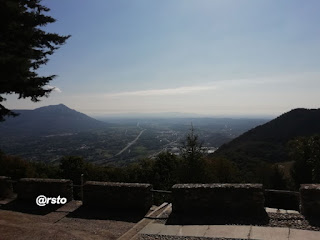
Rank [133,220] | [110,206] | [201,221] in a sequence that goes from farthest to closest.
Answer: [110,206]
[133,220]
[201,221]

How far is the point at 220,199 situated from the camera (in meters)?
9.59

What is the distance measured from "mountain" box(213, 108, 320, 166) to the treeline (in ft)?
70.9

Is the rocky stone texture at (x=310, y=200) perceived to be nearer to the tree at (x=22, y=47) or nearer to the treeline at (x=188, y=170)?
the tree at (x=22, y=47)

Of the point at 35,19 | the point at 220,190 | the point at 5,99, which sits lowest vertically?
the point at 220,190

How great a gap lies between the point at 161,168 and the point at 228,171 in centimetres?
646

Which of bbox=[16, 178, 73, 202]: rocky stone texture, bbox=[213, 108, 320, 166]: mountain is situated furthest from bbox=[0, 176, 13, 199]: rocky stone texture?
bbox=[213, 108, 320, 166]: mountain

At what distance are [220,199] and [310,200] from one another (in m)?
2.44

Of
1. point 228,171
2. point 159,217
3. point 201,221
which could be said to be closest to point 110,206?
point 159,217

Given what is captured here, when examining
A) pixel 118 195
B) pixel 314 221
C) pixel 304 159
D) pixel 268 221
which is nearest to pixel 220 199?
pixel 268 221

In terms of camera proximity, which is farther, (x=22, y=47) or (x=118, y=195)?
(x=118, y=195)

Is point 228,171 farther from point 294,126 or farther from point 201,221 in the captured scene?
point 294,126

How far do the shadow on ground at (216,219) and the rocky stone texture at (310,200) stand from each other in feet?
3.41

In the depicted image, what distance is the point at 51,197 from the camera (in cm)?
1282

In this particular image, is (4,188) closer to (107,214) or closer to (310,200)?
(107,214)
